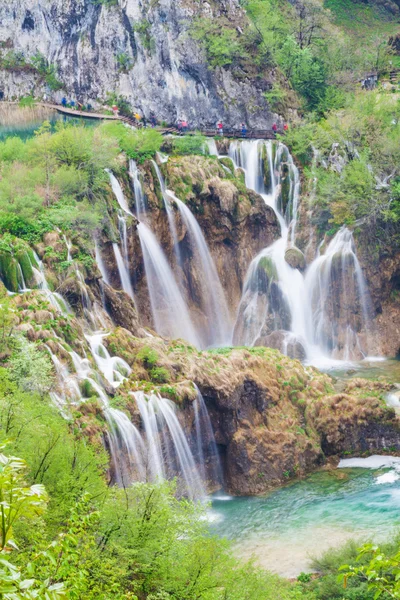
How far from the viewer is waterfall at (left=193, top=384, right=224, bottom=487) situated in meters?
30.8

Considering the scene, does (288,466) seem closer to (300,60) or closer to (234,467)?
(234,467)

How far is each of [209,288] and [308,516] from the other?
20242mm

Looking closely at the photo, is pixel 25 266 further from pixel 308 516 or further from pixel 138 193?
pixel 308 516

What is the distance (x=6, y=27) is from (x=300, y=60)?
3037 centimetres

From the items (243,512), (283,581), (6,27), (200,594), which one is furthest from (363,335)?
(6,27)

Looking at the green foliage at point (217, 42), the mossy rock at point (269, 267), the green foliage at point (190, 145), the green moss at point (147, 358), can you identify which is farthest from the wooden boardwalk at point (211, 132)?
the green moss at point (147, 358)

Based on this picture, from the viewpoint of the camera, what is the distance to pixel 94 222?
121ft

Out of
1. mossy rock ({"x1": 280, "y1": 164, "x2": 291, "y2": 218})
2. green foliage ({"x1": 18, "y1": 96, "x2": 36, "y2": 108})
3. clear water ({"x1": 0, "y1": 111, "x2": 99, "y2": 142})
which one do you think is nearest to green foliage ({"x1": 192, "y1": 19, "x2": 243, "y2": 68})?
clear water ({"x1": 0, "y1": 111, "x2": 99, "y2": 142})

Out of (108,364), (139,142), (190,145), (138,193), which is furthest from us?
(190,145)

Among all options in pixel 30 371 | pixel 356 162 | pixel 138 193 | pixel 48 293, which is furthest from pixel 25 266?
pixel 356 162

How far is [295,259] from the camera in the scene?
155 feet

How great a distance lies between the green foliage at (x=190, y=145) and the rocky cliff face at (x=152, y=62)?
29.7 ft

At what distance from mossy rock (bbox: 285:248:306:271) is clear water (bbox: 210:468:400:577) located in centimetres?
1808

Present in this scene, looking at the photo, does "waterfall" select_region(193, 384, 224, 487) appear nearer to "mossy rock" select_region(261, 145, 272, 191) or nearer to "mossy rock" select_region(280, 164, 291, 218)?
"mossy rock" select_region(280, 164, 291, 218)
